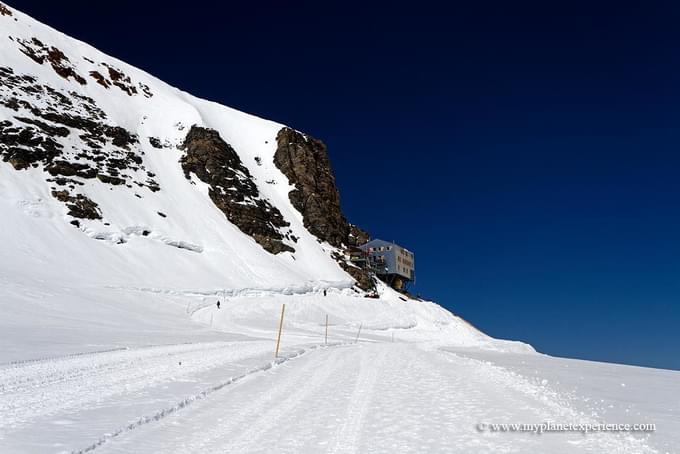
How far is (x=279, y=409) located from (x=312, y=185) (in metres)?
86.9

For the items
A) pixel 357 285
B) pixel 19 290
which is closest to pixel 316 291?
pixel 357 285

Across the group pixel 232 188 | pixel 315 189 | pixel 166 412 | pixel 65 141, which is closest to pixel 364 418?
pixel 166 412

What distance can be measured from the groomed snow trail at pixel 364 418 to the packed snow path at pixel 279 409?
18 mm

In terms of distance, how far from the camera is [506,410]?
26.6ft

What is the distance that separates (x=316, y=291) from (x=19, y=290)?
37.7m

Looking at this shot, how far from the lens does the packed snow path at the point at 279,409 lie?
5.96 meters

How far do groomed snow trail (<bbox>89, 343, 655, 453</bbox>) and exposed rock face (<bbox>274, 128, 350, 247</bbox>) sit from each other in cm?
7551

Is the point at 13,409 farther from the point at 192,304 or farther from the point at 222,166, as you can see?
the point at 222,166

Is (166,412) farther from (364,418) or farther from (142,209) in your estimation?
(142,209)

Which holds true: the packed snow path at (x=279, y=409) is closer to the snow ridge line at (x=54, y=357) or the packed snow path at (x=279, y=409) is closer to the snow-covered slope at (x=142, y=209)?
the snow ridge line at (x=54, y=357)

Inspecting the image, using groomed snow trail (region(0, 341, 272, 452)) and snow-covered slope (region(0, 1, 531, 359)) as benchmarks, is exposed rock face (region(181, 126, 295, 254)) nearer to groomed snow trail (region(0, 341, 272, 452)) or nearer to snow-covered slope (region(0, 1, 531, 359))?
snow-covered slope (region(0, 1, 531, 359))

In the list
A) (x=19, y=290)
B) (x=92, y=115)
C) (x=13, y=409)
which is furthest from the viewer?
(x=92, y=115)

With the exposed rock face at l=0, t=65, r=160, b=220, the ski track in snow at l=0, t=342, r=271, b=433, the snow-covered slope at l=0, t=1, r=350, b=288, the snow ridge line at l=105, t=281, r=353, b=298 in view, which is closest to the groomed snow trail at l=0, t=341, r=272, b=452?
the ski track in snow at l=0, t=342, r=271, b=433

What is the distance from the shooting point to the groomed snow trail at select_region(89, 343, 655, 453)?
233 inches
